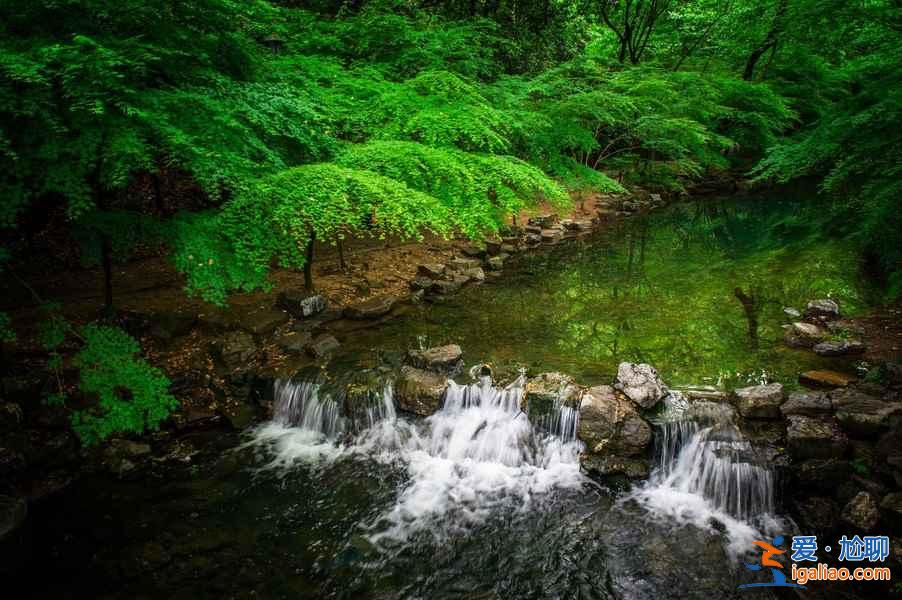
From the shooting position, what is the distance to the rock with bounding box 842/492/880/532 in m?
4.25

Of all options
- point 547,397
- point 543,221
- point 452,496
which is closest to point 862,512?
point 547,397

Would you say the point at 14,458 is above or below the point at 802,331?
below

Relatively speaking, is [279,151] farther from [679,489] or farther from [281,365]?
[679,489]

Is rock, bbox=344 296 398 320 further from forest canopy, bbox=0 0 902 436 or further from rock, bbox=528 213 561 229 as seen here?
rock, bbox=528 213 561 229

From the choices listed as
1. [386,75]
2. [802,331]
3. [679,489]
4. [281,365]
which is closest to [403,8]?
[386,75]

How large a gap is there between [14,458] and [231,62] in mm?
5828

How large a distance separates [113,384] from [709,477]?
7.20 metres

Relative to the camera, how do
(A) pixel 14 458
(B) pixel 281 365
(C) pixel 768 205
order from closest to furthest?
Answer: (A) pixel 14 458, (B) pixel 281 365, (C) pixel 768 205

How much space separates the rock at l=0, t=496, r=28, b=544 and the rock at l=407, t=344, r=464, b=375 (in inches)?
194

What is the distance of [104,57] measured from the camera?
13.0 ft

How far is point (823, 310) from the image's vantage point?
25.9 ft

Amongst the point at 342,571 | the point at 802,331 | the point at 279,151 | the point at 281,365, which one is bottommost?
the point at 342,571

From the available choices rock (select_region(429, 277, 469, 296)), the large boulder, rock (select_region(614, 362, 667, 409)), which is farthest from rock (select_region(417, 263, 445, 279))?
the large boulder

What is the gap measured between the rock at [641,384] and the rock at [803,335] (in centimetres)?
291
